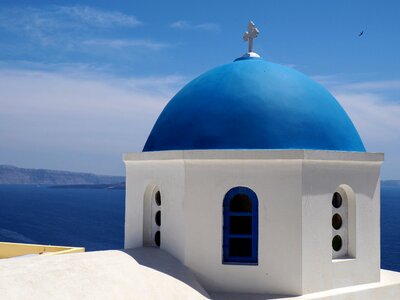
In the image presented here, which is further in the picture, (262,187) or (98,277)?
(262,187)

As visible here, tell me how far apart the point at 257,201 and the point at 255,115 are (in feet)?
4.98

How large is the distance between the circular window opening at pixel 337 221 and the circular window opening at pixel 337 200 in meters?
0.19

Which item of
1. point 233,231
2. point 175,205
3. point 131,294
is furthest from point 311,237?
point 131,294

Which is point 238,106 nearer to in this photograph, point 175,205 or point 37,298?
point 175,205

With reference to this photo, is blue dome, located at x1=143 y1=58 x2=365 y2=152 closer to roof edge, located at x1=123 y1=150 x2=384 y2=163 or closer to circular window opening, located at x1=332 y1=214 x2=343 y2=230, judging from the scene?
roof edge, located at x1=123 y1=150 x2=384 y2=163

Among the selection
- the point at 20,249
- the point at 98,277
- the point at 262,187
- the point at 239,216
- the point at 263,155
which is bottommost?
the point at 20,249

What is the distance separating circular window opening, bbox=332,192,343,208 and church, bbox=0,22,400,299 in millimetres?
27

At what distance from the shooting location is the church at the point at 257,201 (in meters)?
8.05

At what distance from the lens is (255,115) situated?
28.2 feet

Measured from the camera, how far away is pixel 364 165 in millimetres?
8984

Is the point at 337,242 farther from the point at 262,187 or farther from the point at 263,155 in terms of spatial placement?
the point at 263,155

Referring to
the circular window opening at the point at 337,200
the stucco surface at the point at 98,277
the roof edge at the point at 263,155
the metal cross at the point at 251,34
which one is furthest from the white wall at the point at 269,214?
the metal cross at the point at 251,34

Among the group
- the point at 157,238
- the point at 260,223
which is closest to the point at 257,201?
the point at 260,223

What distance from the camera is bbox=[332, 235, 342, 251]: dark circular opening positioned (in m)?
8.96
